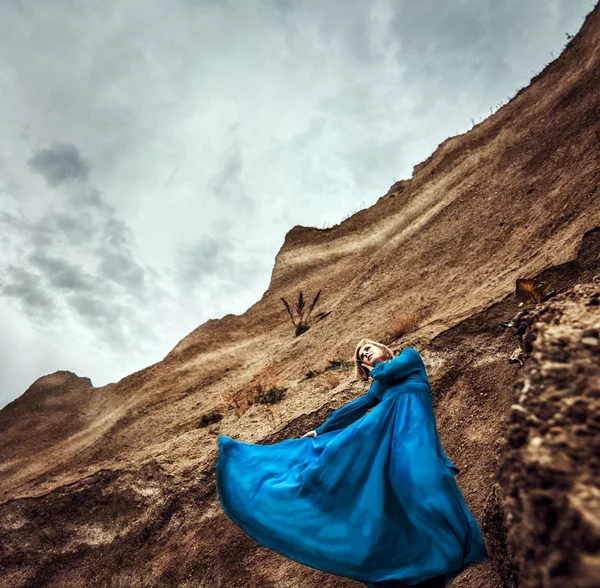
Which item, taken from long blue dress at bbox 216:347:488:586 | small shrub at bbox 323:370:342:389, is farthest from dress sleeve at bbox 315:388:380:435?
small shrub at bbox 323:370:342:389

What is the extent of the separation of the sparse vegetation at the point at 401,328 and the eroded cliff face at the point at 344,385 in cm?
16

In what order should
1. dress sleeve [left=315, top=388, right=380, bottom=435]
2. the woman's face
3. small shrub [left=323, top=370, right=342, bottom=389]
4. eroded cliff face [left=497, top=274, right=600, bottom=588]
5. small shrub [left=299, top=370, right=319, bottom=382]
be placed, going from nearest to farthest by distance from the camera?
eroded cliff face [left=497, top=274, right=600, bottom=588] → dress sleeve [left=315, top=388, right=380, bottom=435] → the woman's face → small shrub [left=323, top=370, right=342, bottom=389] → small shrub [left=299, top=370, right=319, bottom=382]

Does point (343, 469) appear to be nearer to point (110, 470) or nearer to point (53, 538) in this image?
point (110, 470)

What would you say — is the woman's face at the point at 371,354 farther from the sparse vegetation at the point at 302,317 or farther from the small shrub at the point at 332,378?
the sparse vegetation at the point at 302,317

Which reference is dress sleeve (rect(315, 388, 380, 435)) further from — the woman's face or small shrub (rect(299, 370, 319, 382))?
small shrub (rect(299, 370, 319, 382))

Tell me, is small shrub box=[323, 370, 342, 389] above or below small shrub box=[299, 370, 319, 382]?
below

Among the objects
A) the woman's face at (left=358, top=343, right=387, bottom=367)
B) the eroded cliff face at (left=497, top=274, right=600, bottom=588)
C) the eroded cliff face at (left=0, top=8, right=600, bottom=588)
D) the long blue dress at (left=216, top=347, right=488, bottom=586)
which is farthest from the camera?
the eroded cliff face at (left=0, top=8, right=600, bottom=588)

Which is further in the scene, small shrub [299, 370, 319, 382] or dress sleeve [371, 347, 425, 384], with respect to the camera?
small shrub [299, 370, 319, 382]

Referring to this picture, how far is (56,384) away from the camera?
15203 millimetres

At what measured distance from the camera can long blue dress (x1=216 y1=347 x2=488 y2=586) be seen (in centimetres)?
252

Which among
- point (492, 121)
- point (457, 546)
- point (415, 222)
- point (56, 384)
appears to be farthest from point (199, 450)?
point (492, 121)

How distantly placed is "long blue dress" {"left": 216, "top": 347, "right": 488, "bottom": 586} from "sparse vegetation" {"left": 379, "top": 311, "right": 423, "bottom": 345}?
415 cm

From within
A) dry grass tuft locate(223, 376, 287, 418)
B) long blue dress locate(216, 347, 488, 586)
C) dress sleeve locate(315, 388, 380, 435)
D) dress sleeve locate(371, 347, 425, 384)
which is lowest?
long blue dress locate(216, 347, 488, 586)

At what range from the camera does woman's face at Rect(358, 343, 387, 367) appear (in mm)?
3930
